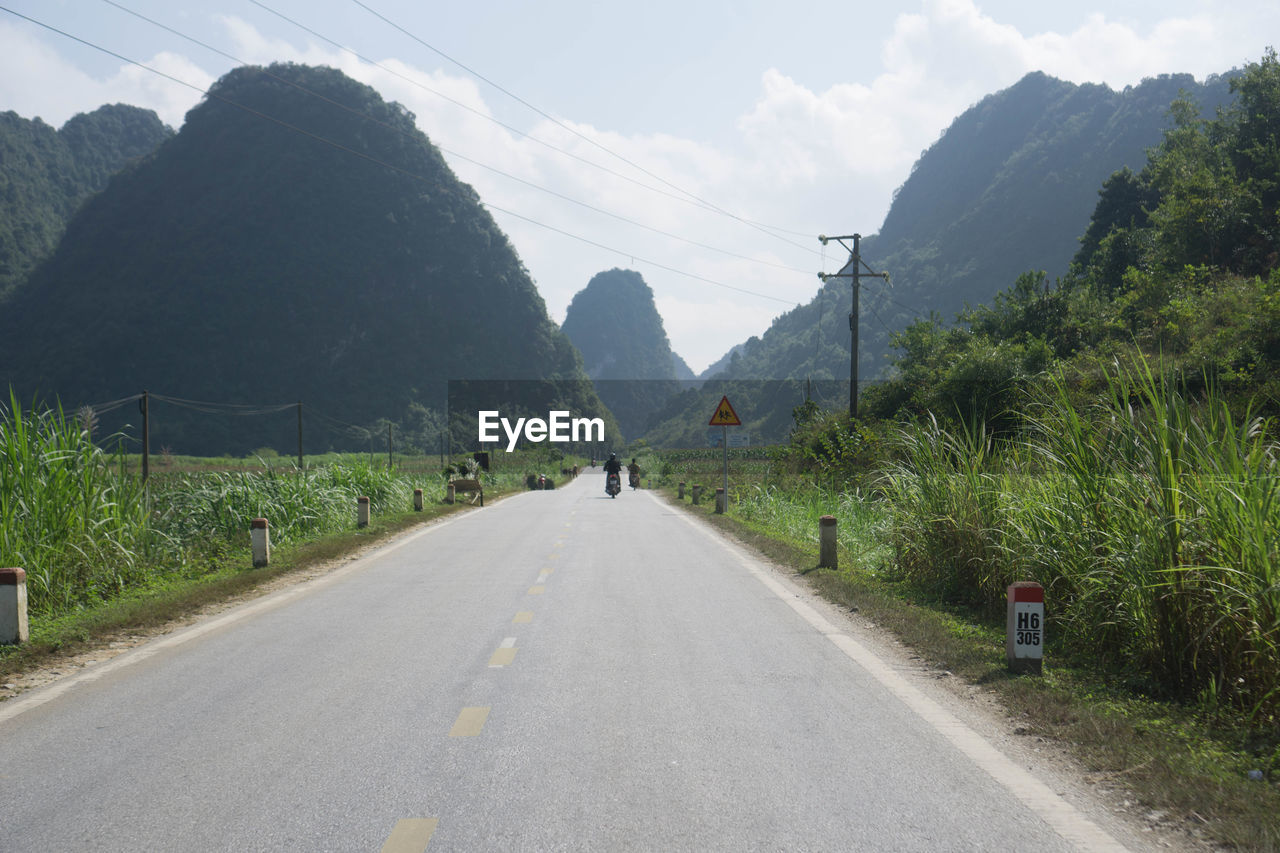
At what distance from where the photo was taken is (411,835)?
3.27m

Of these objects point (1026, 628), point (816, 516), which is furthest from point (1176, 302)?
point (1026, 628)

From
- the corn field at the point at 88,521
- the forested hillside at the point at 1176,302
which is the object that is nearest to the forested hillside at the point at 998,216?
the forested hillside at the point at 1176,302

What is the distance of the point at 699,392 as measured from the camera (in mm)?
190125

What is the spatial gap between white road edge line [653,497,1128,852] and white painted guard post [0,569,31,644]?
655 cm

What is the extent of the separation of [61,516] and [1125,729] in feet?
31.8

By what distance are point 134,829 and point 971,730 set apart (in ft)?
13.5

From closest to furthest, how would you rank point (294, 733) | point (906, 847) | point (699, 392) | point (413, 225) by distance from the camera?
point (906, 847) < point (294, 733) < point (413, 225) < point (699, 392)

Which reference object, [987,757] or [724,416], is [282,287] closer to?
[724,416]

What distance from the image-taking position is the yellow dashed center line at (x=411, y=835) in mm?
3160

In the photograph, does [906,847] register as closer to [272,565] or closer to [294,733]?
[294,733]

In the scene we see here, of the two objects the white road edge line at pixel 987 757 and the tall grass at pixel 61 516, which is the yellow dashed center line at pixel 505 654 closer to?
the white road edge line at pixel 987 757

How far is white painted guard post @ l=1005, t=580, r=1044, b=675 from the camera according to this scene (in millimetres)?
5656

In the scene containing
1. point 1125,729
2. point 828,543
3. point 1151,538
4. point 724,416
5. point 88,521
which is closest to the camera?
point 1125,729

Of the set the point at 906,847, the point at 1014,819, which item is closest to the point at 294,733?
the point at 906,847
